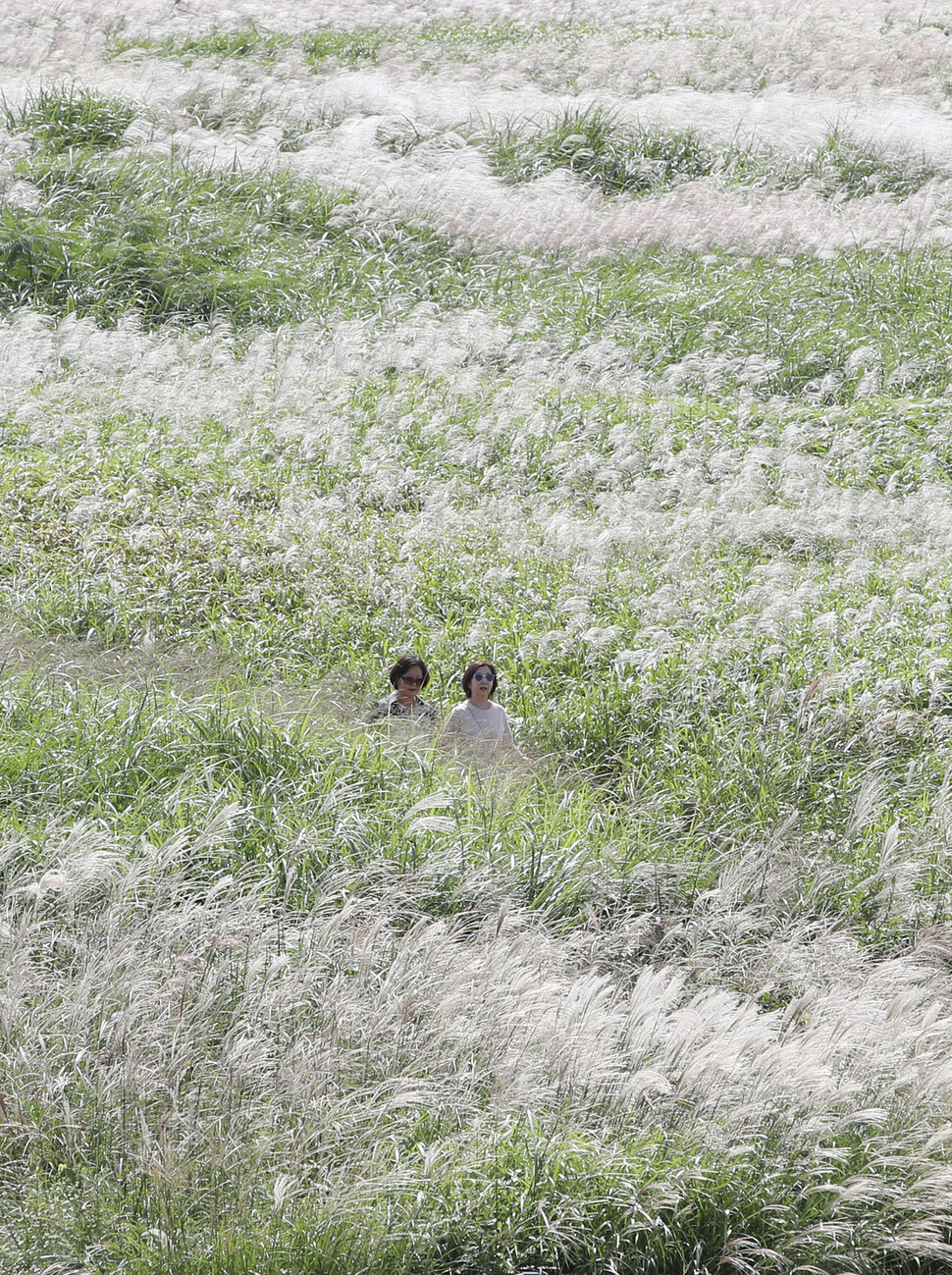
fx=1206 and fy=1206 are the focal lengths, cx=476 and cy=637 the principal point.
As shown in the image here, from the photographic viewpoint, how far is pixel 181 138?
16922 millimetres

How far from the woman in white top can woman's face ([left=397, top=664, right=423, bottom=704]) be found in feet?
0.88

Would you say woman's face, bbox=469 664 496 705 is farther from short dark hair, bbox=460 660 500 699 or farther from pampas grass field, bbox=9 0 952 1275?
pampas grass field, bbox=9 0 952 1275

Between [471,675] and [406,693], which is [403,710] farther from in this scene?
[471,675]

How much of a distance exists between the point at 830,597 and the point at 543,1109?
5411mm

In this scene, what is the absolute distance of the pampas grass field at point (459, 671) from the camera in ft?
12.2

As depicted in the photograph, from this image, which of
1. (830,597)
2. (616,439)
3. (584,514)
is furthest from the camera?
(616,439)

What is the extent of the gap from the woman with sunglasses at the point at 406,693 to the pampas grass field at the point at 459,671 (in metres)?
0.42

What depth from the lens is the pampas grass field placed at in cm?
372

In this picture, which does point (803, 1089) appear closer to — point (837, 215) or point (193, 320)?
point (193, 320)

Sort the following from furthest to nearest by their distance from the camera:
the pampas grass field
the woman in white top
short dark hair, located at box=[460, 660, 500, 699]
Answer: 1. short dark hair, located at box=[460, 660, 500, 699]
2. the woman in white top
3. the pampas grass field

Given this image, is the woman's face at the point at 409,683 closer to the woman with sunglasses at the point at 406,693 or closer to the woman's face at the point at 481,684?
the woman with sunglasses at the point at 406,693

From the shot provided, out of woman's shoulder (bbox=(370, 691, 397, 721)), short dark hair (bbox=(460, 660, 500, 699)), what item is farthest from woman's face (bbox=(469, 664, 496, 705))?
woman's shoulder (bbox=(370, 691, 397, 721))

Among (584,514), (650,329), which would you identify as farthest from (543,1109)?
(650,329)

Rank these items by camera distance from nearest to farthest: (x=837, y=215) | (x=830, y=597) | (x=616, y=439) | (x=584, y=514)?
(x=830, y=597)
(x=584, y=514)
(x=616, y=439)
(x=837, y=215)
